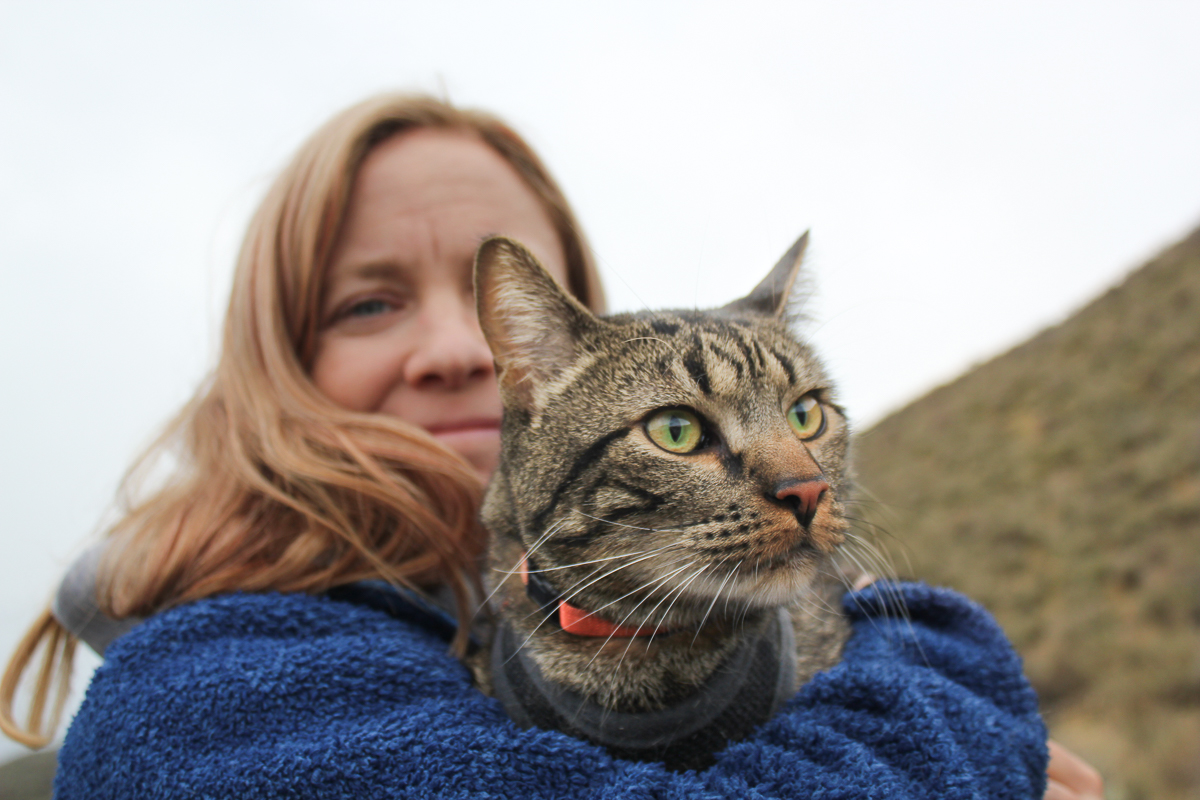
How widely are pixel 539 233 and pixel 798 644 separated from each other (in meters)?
1.67

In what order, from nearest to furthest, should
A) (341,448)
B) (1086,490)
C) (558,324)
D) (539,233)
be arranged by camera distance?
1. (558,324)
2. (341,448)
3. (539,233)
4. (1086,490)

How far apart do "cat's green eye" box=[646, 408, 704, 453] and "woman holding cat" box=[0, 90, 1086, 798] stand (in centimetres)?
59

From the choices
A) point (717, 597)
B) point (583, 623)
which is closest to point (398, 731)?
point (583, 623)

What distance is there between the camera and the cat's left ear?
6.23ft

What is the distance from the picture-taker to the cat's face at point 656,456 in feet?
4.20

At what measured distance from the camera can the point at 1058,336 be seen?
Result: 14508 mm

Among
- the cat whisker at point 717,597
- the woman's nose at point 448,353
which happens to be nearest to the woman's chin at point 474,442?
the woman's nose at point 448,353

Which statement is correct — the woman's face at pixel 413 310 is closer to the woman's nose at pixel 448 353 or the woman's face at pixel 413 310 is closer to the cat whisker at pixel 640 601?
the woman's nose at pixel 448 353

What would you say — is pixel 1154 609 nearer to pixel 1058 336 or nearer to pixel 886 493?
pixel 886 493

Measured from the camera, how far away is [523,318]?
61.0 inches

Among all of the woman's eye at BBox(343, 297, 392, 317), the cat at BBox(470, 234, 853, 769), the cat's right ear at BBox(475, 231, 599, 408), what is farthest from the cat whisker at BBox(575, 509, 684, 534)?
the woman's eye at BBox(343, 297, 392, 317)

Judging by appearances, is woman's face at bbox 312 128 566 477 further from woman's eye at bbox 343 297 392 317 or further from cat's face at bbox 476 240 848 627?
cat's face at bbox 476 240 848 627

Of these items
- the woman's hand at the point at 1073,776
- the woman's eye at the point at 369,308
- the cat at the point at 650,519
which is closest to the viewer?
the cat at the point at 650,519

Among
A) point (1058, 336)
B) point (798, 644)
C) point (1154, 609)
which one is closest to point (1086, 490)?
point (1154, 609)
